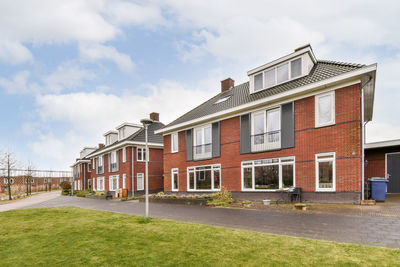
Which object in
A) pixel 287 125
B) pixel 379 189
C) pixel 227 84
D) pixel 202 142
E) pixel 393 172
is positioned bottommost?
pixel 379 189

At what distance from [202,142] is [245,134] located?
4.09 meters

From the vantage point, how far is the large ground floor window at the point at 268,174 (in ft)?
40.2

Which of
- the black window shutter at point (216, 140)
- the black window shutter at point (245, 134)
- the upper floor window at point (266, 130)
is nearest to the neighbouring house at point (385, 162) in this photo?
the upper floor window at point (266, 130)

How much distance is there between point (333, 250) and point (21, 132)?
83.2 feet

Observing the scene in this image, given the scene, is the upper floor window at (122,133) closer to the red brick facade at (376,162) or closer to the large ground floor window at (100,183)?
the large ground floor window at (100,183)

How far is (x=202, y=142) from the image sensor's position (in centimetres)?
1734

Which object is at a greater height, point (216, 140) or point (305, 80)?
point (305, 80)

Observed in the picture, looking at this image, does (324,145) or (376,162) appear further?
(376,162)

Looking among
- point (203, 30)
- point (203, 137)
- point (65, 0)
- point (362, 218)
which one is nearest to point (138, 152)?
point (203, 137)

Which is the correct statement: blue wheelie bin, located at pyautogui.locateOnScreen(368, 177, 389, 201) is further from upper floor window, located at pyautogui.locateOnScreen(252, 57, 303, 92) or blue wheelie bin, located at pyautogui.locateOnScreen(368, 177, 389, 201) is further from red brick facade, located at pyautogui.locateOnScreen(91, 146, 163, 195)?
red brick facade, located at pyautogui.locateOnScreen(91, 146, 163, 195)

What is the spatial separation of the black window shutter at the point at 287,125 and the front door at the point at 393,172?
7.88 m

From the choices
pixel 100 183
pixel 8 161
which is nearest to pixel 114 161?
pixel 100 183

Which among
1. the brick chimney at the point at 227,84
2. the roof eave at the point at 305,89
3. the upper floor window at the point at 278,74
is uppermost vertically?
the brick chimney at the point at 227,84

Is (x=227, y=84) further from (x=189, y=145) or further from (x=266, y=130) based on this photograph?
(x=266, y=130)
